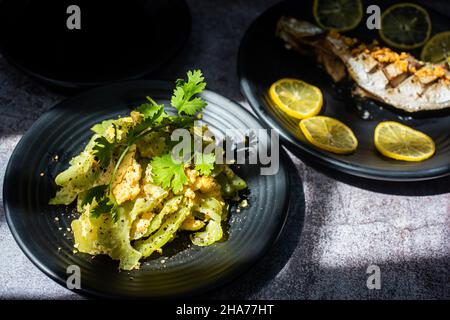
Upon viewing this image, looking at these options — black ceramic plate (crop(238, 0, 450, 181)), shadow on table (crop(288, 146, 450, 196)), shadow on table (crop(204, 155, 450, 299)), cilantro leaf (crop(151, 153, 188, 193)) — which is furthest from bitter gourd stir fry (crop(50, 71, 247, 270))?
shadow on table (crop(288, 146, 450, 196))

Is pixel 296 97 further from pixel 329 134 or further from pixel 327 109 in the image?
pixel 329 134

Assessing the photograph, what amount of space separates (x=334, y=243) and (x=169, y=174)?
35.9 inches

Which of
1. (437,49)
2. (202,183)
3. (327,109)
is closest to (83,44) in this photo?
(202,183)

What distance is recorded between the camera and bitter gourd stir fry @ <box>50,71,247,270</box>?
7.55 ft

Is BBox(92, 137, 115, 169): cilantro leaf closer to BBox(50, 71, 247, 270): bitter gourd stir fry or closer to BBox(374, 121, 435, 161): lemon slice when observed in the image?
BBox(50, 71, 247, 270): bitter gourd stir fry

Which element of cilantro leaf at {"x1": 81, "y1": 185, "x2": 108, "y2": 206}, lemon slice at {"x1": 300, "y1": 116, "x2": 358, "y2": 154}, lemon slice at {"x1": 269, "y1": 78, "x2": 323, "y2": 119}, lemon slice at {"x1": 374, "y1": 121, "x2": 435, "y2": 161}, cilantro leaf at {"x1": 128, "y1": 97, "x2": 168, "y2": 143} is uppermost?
cilantro leaf at {"x1": 128, "y1": 97, "x2": 168, "y2": 143}

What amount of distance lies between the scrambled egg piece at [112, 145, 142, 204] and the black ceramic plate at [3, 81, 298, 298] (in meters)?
0.27

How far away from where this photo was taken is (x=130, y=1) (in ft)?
10.3

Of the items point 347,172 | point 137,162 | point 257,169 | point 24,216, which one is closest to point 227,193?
point 257,169

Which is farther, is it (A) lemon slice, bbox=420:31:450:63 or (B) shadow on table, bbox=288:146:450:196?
(A) lemon slice, bbox=420:31:450:63

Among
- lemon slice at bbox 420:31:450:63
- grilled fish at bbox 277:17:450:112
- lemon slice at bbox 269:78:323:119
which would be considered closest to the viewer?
lemon slice at bbox 269:78:323:119

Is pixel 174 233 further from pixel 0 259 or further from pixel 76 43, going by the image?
pixel 76 43
